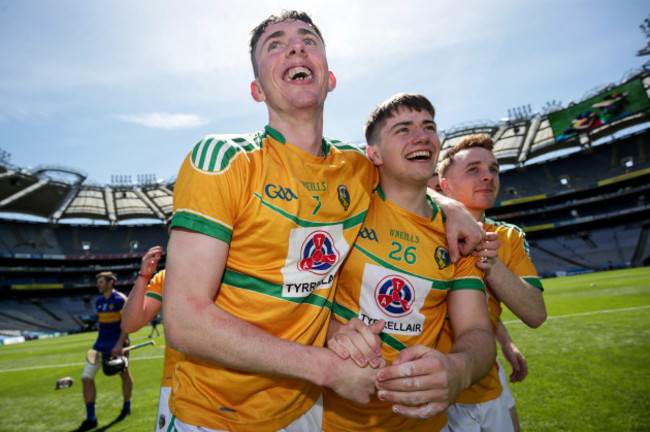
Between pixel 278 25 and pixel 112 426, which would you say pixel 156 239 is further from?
pixel 278 25

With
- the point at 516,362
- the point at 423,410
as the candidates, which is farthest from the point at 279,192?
the point at 516,362

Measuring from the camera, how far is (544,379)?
5445 millimetres

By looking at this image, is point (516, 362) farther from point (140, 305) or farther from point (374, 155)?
point (140, 305)

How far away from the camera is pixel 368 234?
7.84ft

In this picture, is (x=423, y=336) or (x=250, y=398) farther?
(x=423, y=336)

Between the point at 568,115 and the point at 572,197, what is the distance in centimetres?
1085

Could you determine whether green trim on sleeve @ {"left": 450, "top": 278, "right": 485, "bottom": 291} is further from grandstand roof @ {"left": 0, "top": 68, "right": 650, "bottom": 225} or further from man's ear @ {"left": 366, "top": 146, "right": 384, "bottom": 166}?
grandstand roof @ {"left": 0, "top": 68, "right": 650, "bottom": 225}

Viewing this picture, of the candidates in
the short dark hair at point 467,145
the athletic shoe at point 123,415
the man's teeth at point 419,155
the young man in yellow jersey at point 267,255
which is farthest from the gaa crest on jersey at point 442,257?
Result: the athletic shoe at point 123,415

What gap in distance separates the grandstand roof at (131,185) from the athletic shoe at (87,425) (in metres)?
39.0

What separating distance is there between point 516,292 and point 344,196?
5.29 feet

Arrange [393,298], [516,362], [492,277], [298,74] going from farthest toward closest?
[516,362] → [492,277] → [393,298] → [298,74]

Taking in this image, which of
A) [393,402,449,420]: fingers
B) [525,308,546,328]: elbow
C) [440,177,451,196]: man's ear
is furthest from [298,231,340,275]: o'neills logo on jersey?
[440,177,451,196]: man's ear

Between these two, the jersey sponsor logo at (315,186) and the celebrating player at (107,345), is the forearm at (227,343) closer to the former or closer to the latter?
the jersey sponsor logo at (315,186)

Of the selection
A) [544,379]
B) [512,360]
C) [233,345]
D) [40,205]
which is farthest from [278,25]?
[40,205]
